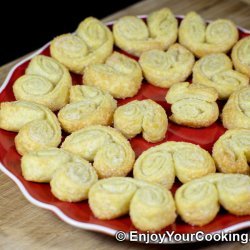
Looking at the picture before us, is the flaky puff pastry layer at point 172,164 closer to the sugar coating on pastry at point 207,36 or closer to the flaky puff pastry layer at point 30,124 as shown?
the flaky puff pastry layer at point 30,124

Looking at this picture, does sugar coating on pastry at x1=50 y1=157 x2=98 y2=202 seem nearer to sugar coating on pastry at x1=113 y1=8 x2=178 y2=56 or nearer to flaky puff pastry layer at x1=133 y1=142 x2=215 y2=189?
flaky puff pastry layer at x1=133 y1=142 x2=215 y2=189

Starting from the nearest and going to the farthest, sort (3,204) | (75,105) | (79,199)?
(79,199), (3,204), (75,105)

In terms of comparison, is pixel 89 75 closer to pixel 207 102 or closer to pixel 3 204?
pixel 207 102

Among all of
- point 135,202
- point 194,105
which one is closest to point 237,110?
point 194,105

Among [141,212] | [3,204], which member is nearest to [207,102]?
[141,212]

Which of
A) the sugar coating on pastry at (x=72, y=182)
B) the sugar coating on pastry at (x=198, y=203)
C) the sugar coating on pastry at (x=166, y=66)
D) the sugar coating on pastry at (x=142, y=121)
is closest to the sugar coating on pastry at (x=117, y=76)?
the sugar coating on pastry at (x=166, y=66)

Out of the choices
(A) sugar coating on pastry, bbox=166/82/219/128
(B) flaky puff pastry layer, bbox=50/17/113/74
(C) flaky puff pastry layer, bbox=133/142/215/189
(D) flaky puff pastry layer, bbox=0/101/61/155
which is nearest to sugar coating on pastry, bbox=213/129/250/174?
(C) flaky puff pastry layer, bbox=133/142/215/189

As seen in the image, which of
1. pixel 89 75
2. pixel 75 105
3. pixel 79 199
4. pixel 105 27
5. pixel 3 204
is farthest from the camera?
pixel 105 27
